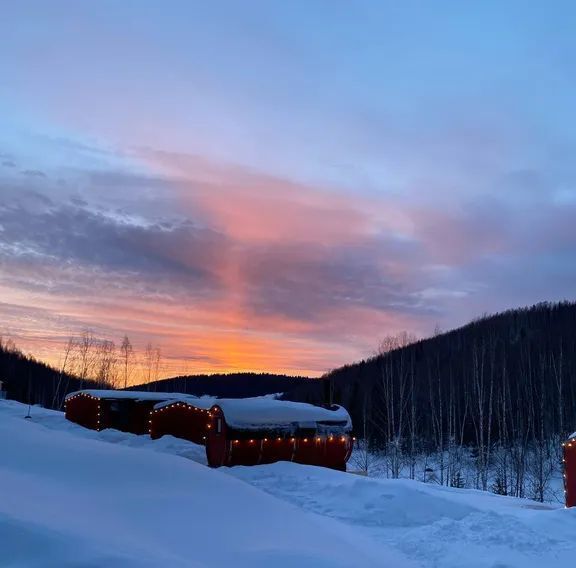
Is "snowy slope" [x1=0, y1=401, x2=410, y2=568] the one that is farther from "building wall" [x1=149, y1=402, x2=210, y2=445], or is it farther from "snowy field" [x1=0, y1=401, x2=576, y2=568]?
"building wall" [x1=149, y1=402, x2=210, y2=445]

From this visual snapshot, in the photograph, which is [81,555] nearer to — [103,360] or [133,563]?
[133,563]

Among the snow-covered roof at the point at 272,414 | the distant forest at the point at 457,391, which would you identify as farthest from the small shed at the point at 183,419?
the distant forest at the point at 457,391

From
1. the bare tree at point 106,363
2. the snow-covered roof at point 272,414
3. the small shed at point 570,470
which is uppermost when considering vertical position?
the bare tree at point 106,363

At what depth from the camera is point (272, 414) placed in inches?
858

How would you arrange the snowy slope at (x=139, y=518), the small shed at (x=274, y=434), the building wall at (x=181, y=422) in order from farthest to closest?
1. the building wall at (x=181, y=422)
2. the small shed at (x=274, y=434)
3. the snowy slope at (x=139, y=518)

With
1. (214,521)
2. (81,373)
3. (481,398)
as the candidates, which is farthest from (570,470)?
(81,373)

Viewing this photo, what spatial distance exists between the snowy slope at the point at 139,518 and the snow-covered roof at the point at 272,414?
10.8m

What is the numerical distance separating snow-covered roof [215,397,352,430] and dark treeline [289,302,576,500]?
12.9 ft

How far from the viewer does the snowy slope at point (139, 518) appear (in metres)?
3.98

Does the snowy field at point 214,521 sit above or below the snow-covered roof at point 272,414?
below

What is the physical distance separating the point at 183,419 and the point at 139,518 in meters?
21.9

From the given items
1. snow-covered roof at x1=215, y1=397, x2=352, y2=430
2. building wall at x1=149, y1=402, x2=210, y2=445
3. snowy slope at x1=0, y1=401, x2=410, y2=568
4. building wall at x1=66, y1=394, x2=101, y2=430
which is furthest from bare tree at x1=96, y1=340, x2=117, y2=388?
snowy slope at x1=0, y1=401, x2=410, y2=568

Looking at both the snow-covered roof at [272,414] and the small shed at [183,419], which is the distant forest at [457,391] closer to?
the snow-covered roof at [272,414]

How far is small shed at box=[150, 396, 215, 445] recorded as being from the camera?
1038 inches
